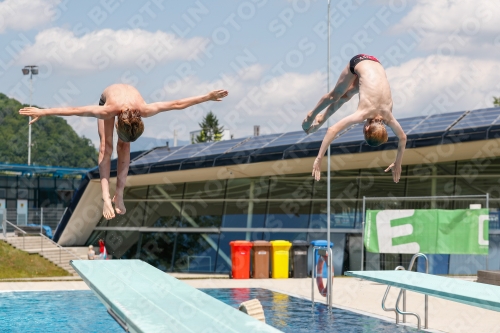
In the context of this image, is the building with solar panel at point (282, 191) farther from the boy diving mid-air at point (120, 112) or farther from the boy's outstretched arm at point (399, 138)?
the boy diving mid-air at point (120, 112)

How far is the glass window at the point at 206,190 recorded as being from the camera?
1133 inches

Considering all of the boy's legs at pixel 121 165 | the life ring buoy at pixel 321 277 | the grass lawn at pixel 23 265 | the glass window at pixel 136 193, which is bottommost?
the grass lawn at pixel 23 265

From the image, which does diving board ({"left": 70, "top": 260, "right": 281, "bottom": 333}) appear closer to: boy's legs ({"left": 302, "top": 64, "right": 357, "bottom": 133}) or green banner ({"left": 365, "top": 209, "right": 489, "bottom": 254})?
boy's legs ({"left": 302, "top": 64, "right": 357, "bottom": 133})

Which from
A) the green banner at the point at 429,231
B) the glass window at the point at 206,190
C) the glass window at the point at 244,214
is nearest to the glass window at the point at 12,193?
the glass window at the point at 206,190

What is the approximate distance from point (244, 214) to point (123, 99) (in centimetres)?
2040

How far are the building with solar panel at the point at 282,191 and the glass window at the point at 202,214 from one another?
0.14 feet

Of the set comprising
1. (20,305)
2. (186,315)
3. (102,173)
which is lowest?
(20,305)

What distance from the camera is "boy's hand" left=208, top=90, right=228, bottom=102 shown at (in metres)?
8.16

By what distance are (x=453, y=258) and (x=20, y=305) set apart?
1424 cm

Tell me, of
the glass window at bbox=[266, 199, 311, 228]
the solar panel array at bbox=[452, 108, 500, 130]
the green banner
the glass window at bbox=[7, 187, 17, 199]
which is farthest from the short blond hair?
the glass window at bbox=[7, 187, 17, 199]

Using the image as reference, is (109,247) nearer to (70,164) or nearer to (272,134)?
(272,134)

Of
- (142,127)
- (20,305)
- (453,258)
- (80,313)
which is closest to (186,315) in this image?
(142,127)

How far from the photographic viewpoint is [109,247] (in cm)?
3086

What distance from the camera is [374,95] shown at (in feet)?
25.4
